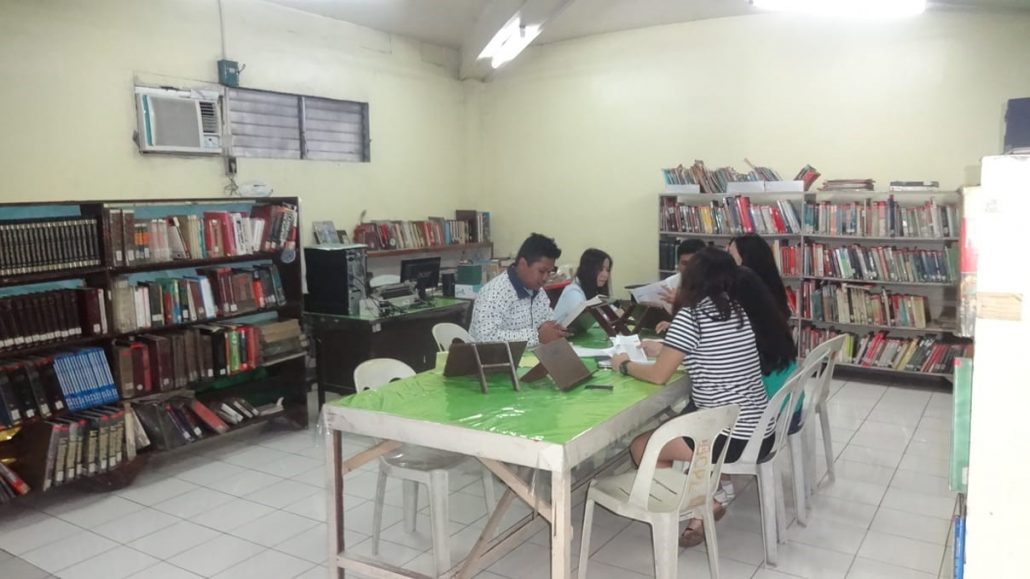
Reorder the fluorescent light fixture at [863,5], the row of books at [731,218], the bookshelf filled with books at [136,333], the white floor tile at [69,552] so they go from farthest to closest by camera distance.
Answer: the row of books at [731,218] < the fluorescent light fixture at [863,5] < the bookshelf filled with books at [136,333] < the white floor tile at [69,552]

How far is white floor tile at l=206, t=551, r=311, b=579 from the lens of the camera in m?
3.14

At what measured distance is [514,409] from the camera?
2.74 meters

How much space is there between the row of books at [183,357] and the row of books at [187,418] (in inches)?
6.1

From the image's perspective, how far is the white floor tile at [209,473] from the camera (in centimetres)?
432

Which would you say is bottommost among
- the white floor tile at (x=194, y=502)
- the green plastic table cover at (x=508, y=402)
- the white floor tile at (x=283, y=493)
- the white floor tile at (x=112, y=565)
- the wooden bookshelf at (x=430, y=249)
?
the white floor tile at (x=112, y=565)

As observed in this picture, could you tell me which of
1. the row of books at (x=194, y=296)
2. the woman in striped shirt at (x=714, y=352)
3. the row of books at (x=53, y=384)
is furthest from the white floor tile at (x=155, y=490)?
the woman in striped shirt at (x=714, y=352)

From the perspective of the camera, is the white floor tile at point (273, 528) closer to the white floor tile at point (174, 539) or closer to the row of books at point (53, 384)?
the white floor tile at point (174, 539)

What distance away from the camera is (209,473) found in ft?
14.5

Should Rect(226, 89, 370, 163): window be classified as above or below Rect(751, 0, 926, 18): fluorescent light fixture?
below

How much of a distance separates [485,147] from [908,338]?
4.89 metres

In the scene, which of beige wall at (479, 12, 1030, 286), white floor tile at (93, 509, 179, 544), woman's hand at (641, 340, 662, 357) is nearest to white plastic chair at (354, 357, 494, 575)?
woman's hand at (641, 340, 662, 357)

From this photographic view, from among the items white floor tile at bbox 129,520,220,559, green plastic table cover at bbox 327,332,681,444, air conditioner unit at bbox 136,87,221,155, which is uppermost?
air conditioner unit at bbox 136,87,221,155

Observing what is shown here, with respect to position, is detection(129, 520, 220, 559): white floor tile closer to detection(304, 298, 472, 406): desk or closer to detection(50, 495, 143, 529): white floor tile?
detection(50, 495, 143, 529): white floor tile

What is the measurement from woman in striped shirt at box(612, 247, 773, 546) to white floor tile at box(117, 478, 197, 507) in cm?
270
